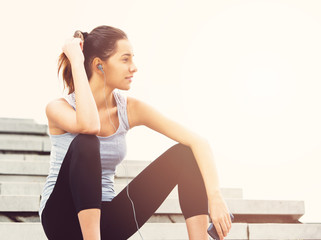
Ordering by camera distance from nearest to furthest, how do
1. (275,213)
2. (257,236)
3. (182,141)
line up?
(182,141), (257,236), (275,213)

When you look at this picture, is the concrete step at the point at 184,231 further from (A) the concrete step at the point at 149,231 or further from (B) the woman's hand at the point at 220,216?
(B) the woman's hand at the point at 220,216

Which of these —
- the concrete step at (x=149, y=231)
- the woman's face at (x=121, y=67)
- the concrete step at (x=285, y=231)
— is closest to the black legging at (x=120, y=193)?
the woman's face at (x=121, y=67)

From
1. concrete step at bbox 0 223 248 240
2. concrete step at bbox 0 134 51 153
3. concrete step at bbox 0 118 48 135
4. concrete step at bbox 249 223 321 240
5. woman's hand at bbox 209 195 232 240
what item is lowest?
concrete step at bbox 249 223 321 240

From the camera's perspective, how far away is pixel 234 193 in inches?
130

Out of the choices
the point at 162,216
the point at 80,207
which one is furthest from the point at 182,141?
the point at 162,216

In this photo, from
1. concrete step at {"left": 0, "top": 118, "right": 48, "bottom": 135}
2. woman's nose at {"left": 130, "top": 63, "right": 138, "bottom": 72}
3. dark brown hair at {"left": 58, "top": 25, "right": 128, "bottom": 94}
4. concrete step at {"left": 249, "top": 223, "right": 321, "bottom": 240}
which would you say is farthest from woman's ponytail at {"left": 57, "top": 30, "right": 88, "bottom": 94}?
concrete step at {"left": 0, "top": 118, "right": 48, "bottom": 135}

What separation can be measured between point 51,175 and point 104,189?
0.22 metres

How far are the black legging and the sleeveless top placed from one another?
0.24 ft

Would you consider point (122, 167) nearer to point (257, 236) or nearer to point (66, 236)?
point (257, 236)

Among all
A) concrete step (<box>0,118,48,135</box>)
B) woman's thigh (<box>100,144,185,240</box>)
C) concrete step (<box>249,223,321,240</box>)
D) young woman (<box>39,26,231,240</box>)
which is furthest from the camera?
concrete step (<box>0,118,48,135</box>)

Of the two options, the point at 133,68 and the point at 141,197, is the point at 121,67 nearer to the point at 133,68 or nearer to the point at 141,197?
the point at 133,68

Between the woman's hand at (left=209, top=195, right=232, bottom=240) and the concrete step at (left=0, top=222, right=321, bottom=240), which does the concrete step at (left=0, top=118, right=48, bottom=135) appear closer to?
the concrete step at (left=0, top=222, right=321, bottom=240)

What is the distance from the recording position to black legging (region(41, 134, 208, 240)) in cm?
160

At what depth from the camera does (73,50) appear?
1871 mm
